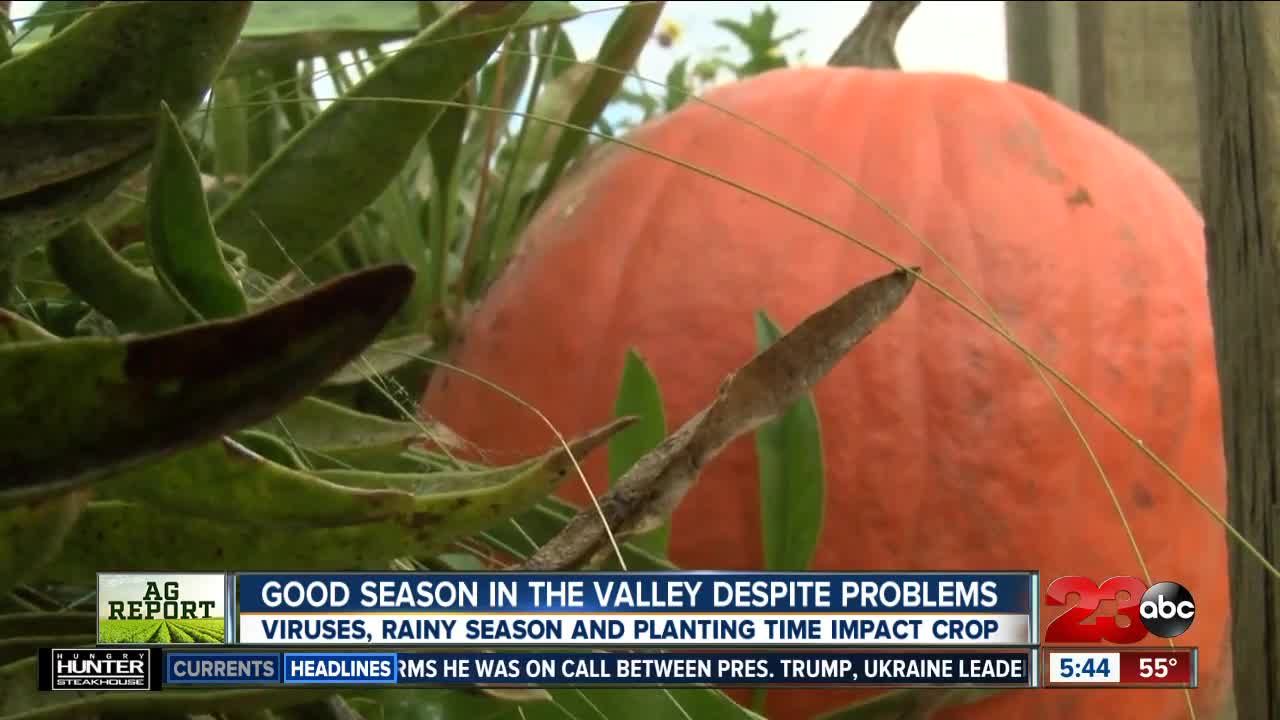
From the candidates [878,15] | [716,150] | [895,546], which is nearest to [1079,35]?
[878,15]

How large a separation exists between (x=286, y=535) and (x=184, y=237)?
0.07 metres

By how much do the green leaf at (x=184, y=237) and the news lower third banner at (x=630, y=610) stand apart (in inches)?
2.5

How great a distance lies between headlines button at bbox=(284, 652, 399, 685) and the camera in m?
0.31

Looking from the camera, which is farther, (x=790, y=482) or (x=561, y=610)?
(x=790, y=482)

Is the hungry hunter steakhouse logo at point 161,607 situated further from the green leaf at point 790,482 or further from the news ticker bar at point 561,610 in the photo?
the green leaf at point 790,482

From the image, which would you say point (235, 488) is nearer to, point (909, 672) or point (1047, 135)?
point (909, 672)

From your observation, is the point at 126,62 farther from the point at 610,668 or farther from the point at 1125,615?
the point at 1125,615

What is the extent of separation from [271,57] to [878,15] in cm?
42

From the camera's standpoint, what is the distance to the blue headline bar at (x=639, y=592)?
0.99ft

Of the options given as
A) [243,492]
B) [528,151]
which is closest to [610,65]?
[528,151]

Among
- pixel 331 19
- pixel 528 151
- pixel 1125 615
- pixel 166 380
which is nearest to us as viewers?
pixel 166 380

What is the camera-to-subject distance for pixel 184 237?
26 cm

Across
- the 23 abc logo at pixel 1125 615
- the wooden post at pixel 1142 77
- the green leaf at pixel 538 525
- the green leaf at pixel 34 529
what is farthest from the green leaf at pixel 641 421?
the wooden post at pixel 1142 77

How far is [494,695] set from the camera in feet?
0.84
